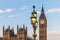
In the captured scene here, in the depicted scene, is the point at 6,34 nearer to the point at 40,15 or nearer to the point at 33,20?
the point at 40,15

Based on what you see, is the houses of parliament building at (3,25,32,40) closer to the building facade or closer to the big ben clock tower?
the building facade

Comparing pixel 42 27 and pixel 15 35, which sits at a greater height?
pixel 42 27

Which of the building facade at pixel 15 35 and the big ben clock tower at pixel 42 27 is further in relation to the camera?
the big ben clock tower at pixel 42 27

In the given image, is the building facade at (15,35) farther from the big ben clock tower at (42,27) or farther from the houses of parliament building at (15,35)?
the big ben clock tower at (42,27)

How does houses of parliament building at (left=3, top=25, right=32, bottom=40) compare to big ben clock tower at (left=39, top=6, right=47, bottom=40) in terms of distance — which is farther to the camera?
big ben clock tower at (left=39, top=6, right=47, bottom=40)

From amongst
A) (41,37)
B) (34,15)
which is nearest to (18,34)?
(41,37)

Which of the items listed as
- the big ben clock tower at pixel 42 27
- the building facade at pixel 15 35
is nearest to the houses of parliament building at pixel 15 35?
the building facade at pixel 15 35

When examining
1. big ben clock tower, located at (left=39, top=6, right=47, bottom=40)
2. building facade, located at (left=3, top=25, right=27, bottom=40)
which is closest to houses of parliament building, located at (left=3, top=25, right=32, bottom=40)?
building facade, located at (left=3, top=25, right=27, bottom=40)

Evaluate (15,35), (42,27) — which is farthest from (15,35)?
(42,27)

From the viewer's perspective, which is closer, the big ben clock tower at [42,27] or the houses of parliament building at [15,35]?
the houses of parliament building at [15,35]

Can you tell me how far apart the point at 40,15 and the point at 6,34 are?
19872mm

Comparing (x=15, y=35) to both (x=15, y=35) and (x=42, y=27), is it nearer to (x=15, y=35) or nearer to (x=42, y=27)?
(x=15, y=35)

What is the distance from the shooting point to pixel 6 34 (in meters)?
83.8

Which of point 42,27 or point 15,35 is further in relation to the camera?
point 42,27
